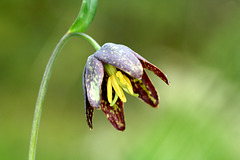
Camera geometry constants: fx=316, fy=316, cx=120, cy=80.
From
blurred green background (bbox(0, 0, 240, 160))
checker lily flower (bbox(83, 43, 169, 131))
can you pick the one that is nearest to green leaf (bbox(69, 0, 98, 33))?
checker lily flower (bbox(83, 43, 169, 131))

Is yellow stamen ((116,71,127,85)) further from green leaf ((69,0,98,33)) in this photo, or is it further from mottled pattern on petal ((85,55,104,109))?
green leaf ((69,0,98,33))

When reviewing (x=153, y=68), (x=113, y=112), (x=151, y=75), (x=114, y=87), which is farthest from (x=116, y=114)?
(x=151, y=75)

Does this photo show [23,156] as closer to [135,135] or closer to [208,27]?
[135,135]

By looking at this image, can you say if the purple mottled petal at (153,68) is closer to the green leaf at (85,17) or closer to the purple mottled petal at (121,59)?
the purple mottled petal at (121,59)

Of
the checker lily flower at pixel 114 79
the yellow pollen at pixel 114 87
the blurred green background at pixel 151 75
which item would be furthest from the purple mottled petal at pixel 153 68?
the blurred green background at pixel 151 75

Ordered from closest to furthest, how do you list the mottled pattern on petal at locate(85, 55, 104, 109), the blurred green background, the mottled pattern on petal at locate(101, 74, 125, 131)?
the mottled pattern on petal at locate(85, 55, 104, 109) → the mottled pattern on petal at locate(101, 74, 125, 131) → the blurred green background

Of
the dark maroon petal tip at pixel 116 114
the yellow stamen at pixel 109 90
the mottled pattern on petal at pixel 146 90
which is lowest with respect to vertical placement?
the dark maroon petal tip at pixel 116 114

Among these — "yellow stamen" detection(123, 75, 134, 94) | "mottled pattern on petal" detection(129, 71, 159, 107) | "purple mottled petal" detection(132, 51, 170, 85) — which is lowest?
"yellow stamen" detection(123, 75, 134, 94)
